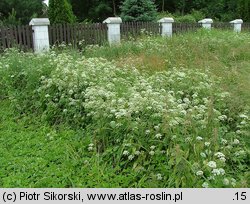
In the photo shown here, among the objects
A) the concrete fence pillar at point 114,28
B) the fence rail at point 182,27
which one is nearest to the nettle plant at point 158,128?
the concrete fence pillar at point 114,28

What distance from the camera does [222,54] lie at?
307 inches

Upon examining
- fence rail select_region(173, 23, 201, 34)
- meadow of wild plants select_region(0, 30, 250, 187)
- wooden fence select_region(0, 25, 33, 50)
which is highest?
fence rail select_region(173, 23, 201, 34)

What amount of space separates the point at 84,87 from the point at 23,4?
14.1m

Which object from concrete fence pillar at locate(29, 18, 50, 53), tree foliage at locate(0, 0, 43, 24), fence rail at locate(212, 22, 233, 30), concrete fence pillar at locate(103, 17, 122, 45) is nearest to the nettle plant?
concrete fence pillar at locate(29, 18, 50, 53)

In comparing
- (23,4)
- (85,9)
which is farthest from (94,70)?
(85,9)

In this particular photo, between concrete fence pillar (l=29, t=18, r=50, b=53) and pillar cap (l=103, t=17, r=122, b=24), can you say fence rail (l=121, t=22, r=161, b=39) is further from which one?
concrete fence pillar (l=29, t=18, r=50, b=53)

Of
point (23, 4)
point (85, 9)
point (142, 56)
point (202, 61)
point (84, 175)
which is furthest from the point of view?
point (85, 9)

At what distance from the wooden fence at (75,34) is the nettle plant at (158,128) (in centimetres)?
567

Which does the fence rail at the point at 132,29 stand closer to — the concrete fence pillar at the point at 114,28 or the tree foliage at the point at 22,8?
the concrete fence pillar at the point at 114,28

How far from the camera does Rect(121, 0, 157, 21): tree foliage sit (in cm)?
1549

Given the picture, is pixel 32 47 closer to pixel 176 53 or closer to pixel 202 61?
pixel 176 53

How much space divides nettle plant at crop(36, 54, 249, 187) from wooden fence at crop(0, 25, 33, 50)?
5.23m

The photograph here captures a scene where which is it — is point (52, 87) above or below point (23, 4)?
below

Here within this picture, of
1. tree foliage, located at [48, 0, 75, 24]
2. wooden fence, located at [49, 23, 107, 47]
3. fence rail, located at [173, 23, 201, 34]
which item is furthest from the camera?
fence rail, located at [173, 23, 201, 34]
